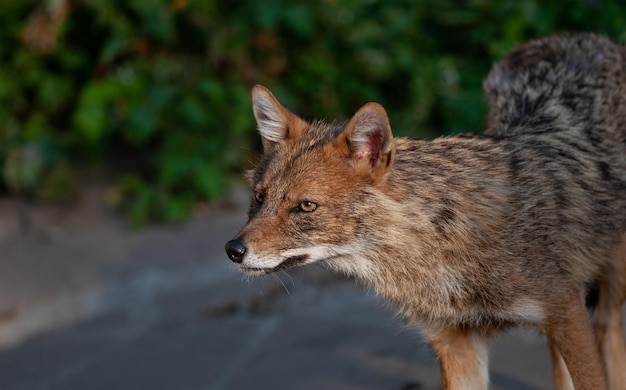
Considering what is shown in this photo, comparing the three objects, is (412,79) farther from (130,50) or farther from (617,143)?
(617,143)

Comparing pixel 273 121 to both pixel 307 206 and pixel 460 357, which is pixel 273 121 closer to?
pixel 307 206

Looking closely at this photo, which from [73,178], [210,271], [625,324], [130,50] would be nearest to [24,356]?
[210,271]

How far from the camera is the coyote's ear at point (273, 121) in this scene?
4.87 metres

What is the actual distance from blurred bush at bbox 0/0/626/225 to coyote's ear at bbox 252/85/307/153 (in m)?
3.78

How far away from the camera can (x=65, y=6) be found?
375 inches

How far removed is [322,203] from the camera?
14.5ft

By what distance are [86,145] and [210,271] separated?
2.30m

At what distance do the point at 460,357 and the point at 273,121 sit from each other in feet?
4.93

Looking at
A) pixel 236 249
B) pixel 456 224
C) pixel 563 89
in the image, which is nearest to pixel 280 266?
pixel 236 249

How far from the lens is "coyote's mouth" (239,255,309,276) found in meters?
4.34

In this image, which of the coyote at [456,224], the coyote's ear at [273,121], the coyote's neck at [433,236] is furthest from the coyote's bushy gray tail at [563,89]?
the coyote's ear at [273,121]

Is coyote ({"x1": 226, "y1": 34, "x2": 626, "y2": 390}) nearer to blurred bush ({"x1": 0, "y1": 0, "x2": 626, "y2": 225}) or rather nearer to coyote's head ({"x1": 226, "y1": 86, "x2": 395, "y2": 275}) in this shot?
coyote's head ({"x1": 226, "y1": 86, "x2": 395, "y2": 275})

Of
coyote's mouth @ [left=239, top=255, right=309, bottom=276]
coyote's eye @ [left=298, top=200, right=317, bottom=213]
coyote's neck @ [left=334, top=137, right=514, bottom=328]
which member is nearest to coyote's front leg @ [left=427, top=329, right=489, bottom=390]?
coyote's neck @ [left=334, top=137, right=514, bottom=328]

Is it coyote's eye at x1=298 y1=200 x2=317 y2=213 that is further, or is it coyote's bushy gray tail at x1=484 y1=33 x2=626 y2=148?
coyote's bushy gray tail at x1=484 y1=33 x2=626 y2=148
